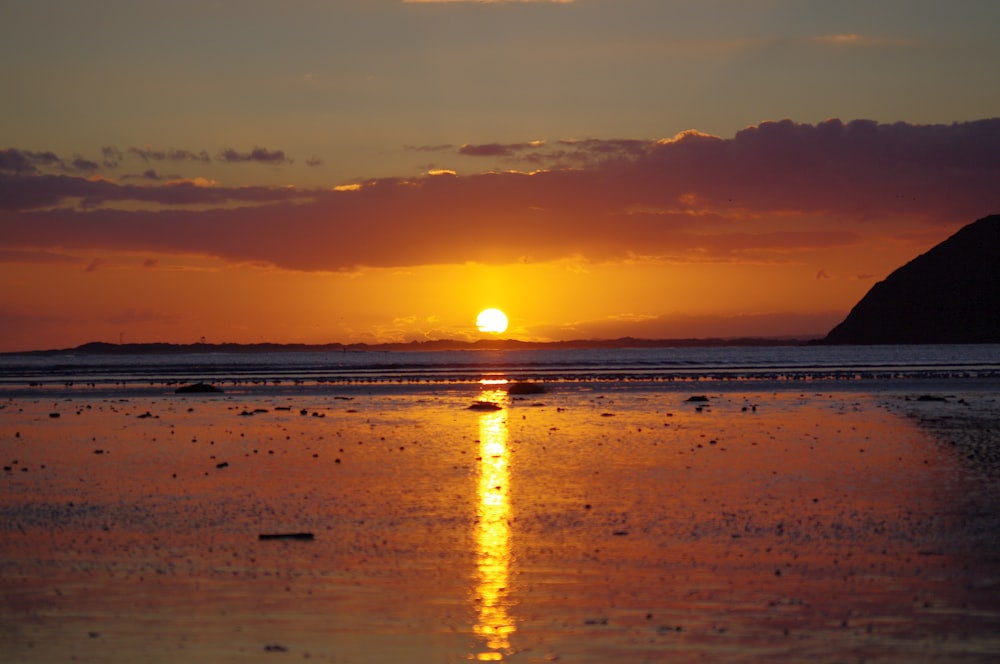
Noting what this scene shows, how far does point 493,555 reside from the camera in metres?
18.0

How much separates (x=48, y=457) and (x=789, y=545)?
25.2 meters

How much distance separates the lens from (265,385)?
92250 mm

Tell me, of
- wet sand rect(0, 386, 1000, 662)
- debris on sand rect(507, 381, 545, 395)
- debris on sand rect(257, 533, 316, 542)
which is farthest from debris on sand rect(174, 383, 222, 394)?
debris on sand rect(257, 533, 316, 542)

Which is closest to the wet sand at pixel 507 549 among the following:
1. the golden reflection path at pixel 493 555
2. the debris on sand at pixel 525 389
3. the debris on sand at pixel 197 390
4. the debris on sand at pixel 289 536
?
the golden reflection path at pixel 493 555

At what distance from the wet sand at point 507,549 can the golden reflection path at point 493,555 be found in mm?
63

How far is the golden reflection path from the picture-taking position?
13555 millimetres

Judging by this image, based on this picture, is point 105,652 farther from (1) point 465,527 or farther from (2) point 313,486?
(2) point 313,486

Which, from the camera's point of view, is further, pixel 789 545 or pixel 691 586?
pixel 789 545

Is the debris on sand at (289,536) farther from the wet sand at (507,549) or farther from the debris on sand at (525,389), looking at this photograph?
the debris on sand at (525,389)

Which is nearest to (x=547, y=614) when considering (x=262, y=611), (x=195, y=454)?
(x=262, y=611)

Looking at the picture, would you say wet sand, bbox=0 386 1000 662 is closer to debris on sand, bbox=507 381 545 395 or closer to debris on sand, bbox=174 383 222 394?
debris on sand, bbox=507 381 545 395

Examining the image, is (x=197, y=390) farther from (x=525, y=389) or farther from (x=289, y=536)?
(x=289, y=536)

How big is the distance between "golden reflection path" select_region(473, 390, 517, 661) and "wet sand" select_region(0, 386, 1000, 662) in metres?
0.06

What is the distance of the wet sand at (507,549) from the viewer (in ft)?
43.8
